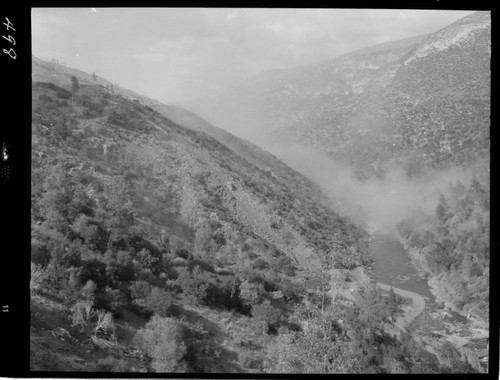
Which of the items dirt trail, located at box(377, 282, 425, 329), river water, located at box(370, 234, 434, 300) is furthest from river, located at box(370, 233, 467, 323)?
dirt trail, located at box(377, 282, 425, 329)

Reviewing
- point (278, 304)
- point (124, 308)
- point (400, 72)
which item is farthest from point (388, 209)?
point (400, 72)

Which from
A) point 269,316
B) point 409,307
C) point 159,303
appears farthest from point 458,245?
point 159,303

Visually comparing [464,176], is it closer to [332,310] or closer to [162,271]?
[332,310]

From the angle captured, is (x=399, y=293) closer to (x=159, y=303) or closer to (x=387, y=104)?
(x=159, y=303)
